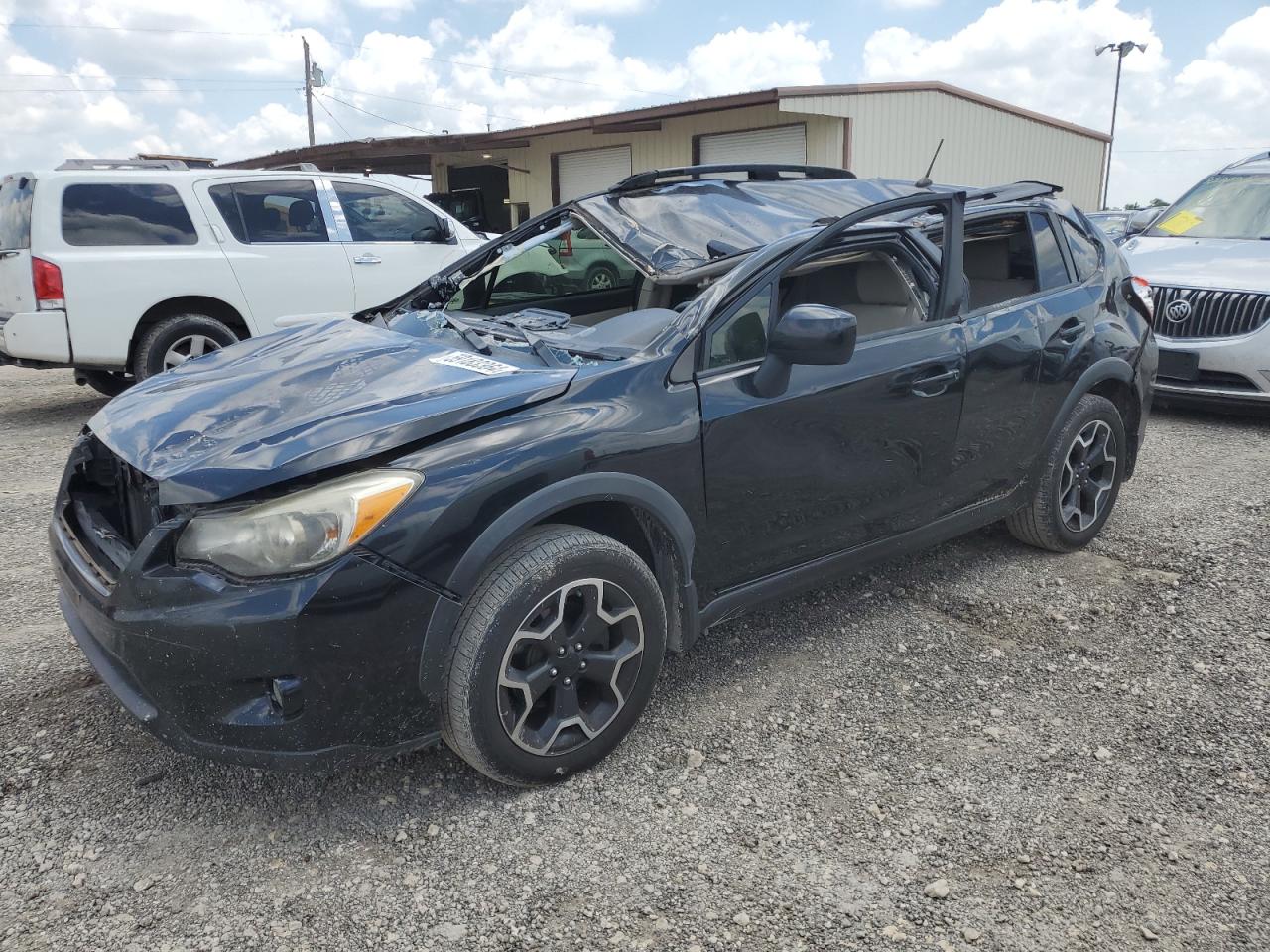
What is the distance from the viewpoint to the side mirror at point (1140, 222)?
27.0ft

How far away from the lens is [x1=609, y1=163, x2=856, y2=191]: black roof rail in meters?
3.90

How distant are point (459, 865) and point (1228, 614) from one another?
3045mm

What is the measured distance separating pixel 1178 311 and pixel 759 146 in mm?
10906

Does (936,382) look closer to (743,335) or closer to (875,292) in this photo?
(875,292)

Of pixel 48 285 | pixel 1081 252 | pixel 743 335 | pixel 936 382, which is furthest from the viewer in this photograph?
pixel 48 285

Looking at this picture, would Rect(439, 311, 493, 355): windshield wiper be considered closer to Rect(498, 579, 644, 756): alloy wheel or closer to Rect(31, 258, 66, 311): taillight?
Rect(498, 579, 644, 756): alloy wheel

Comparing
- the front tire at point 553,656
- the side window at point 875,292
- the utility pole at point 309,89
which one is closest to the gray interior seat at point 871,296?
the side window at point 875,292

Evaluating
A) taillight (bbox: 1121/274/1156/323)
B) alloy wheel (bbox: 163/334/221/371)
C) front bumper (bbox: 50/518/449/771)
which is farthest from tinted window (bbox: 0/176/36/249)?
taillight (bbox: 1121/274/1156/323)

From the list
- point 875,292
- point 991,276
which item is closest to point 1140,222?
point 991,276

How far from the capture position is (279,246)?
7340mm

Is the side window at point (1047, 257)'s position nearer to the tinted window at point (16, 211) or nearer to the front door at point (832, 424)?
the front door at point (832, 424)

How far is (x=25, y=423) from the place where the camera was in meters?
7.29

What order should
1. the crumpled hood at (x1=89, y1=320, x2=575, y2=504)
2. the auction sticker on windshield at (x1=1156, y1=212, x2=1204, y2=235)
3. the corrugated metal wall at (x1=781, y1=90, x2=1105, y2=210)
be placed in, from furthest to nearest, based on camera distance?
1. the corrugated metal wall at (x1=781, y1=90, x2=1105, y2=210)
2. the auction sticker on windshield at (x1=1156, y1=212, x2=1204, y2=235)
3. the crumpled hood at (x1=89, y1=320, x2=575, y2=504)

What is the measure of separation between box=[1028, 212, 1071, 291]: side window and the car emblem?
3435mm
